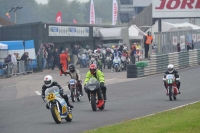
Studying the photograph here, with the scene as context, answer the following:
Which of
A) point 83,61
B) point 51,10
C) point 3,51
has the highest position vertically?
point 51,10

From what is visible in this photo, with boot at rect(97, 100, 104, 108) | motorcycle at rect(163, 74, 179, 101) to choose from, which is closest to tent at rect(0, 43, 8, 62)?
motorcycle at rect(163, 74, 179, 101)

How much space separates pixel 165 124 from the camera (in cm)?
1162

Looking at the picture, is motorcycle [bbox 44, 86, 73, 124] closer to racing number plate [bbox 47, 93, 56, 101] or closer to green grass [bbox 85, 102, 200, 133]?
racing number plate [bbox 47, 93, 56, 101]

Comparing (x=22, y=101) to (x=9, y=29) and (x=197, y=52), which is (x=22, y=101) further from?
(x=9, y=29)

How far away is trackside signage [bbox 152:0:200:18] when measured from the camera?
46719 millimetres

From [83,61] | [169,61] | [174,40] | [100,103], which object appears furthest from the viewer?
[83,61]

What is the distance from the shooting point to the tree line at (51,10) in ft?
233

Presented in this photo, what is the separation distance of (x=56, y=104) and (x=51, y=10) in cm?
8088

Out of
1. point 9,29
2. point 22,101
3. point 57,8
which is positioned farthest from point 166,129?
point 57,8

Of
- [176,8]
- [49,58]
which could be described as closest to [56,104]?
[49,58]

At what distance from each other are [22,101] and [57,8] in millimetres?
72626

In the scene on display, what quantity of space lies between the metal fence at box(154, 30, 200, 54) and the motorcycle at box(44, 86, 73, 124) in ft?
67.5

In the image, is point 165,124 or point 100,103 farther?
point 100,103

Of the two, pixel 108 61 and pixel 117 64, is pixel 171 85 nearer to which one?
pixel 117 64
